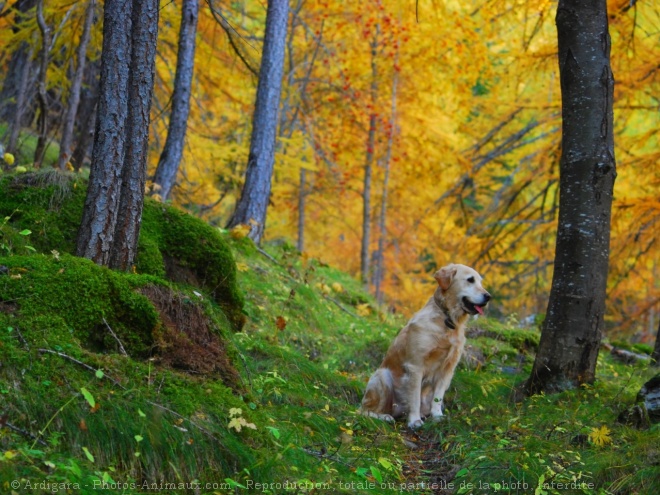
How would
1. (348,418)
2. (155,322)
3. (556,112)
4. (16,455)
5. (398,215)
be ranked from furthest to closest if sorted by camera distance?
1. (398,215)
2. (556,112)
3. (348,418)
4. (155,322)
5. (16,455)

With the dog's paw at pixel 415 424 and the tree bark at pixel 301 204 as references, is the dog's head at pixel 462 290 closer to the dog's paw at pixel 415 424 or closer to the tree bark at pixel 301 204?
the dog's paw at pixel 415 424

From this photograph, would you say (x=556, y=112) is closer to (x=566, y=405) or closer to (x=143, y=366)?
(x=566, y=405)

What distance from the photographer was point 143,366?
3.81 metres

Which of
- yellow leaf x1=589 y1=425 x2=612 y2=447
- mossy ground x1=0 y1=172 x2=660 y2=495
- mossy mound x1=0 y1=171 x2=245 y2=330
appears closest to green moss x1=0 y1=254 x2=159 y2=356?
mossy ground x1=0 y1=172 x2=660 y2=495

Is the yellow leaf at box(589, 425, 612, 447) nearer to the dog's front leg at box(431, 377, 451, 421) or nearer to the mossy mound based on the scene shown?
the dog's front leg at box(431, 377, 451, 421)

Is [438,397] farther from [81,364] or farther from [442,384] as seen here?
[81,364]

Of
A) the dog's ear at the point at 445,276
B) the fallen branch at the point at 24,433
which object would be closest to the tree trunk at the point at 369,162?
the dog's ear at the point at 445,276

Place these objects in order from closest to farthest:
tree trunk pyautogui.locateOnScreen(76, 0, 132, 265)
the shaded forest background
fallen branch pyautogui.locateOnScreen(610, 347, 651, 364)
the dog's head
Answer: tree trunk pyautogui.locateOnScreen(76, 0, 132, 265) < the dog's head < the shaded forest background < fallen branch pyautogui.locateOnScreen(610, 347, 651, 364)

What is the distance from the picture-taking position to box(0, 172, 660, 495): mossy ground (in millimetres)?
3157

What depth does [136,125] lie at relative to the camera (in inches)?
191

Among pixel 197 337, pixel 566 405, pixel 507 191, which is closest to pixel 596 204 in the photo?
pixel 566 405

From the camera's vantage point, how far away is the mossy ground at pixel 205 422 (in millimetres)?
3157

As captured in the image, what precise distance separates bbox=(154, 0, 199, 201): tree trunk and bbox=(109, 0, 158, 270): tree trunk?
495 cm

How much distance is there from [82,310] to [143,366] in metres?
0.54
